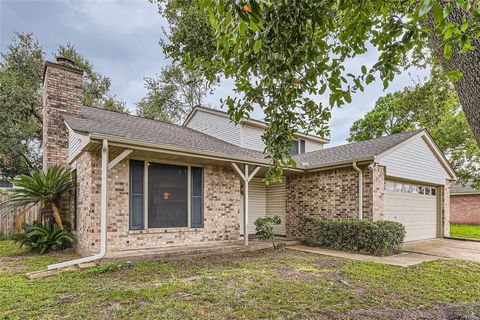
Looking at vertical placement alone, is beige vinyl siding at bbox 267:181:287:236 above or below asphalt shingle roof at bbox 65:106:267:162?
below

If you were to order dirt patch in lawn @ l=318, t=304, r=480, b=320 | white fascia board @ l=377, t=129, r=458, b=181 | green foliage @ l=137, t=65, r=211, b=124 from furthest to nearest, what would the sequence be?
green foliage @ l=137, t=65, r=211, b=124 → white fascia board @ l=377, t=129, r=458, b=181 → dirt patch in lawn @ l=318, t=304, r=480, b=320

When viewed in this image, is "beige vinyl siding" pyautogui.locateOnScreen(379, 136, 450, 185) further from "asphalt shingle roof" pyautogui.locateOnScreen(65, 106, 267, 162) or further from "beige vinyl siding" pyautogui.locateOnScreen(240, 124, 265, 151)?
"beige vinyl siding" pyautogui.locateOnScreen(240, 124, 265, 151)

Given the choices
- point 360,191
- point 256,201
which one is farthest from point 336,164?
point 256,201

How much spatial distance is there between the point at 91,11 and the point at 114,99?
452 inches

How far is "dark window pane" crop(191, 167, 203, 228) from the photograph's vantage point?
26.2ft

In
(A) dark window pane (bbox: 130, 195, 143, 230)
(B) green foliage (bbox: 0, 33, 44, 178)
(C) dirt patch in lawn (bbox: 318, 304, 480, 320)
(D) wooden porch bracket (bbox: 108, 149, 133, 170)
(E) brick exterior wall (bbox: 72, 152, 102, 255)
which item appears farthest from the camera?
(B) green foliage (bbox: 0, 33, 44, 178)

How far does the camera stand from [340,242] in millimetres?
8391

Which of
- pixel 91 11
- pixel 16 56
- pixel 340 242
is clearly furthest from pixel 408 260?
pixel 16 56

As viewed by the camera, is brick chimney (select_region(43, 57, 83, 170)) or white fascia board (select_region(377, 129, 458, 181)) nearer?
brick chimney (select_region(43, 57, 83, 170))

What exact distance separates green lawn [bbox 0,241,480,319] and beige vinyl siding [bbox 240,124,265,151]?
6.54 metres

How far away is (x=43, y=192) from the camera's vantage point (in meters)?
7.19

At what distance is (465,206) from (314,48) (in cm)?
2377

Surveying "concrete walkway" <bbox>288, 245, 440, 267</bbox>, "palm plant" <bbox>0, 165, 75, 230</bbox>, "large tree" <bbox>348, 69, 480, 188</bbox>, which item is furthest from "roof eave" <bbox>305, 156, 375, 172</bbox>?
"palm plant" <bbox>0, 165, 75, 230</bbox>

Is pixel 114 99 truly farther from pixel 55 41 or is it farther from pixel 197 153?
pixel 197 153
